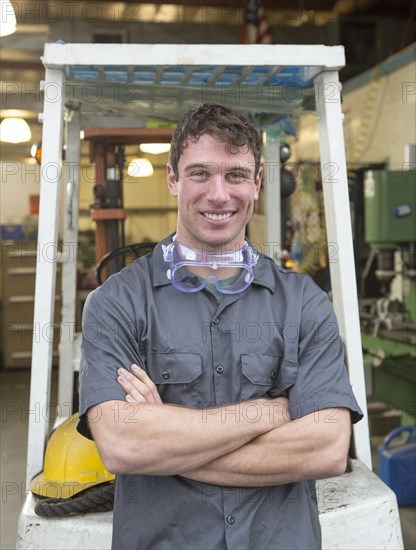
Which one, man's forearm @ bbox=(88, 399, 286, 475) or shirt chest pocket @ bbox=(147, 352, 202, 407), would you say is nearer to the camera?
man's forearm @ bbox=(88, 399, 286, 475)

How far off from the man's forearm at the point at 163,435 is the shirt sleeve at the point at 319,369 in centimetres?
13

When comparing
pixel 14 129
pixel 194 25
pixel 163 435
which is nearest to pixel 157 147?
pixel 163 435

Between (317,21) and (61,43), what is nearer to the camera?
(61,43)

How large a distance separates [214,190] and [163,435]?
0.56m

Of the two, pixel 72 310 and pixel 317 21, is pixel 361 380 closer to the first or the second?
pixel 72 310

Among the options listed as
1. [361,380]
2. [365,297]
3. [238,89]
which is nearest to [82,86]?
[238,89]

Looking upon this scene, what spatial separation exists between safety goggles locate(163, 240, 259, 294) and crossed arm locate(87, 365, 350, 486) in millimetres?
252

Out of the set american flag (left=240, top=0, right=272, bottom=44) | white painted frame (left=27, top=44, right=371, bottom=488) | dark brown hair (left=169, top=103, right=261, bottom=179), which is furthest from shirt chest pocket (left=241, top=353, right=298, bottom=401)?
american flag (left=240, top=0, right=272, bottom=44)

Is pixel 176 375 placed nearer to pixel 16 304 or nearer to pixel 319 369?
pixel 319 369

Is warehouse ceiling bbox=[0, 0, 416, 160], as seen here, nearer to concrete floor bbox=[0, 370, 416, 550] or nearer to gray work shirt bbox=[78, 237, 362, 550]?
concrete floor bbox=[0, 370, 416, 550]

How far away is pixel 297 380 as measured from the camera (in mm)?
1595

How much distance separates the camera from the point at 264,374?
1.61 m

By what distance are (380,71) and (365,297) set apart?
7.76 feet

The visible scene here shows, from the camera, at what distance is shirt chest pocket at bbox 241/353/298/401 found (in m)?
1.59
